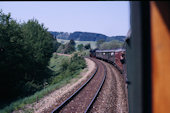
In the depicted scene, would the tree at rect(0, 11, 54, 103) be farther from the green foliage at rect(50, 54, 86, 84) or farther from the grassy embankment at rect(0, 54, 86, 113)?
the green foliage at rect(50, 54, 86, 84)

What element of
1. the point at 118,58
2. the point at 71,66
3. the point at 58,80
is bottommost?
the point at 58,80

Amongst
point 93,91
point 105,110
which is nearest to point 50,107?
point 105,110

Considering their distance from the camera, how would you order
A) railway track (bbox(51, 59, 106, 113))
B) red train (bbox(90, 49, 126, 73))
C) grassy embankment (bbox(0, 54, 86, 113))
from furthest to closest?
grassy embankment (bbox(0, 54, 86, 113))
red train (bbox(90, 49, 126, 73))
railway track (bbox(51, 59, 106, 113))

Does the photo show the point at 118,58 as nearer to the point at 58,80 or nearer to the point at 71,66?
the point at 58,80

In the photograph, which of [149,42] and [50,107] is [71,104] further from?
[149,42]

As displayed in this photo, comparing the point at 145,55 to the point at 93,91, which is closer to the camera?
the point at 145,55

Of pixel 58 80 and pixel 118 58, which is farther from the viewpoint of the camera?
pixel 58 80

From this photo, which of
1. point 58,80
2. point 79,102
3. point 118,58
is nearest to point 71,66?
point 58,80

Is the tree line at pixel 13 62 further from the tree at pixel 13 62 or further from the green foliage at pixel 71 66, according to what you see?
the green foliage at pixel 71 66

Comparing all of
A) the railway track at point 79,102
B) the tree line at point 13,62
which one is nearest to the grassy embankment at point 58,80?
the railway track at point 79,102

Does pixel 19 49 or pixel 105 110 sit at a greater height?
pixel 19 49

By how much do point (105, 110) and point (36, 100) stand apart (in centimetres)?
512

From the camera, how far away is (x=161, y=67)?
188 centimetres

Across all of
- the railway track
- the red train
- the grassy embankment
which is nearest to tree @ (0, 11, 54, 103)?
the grassy embankment
